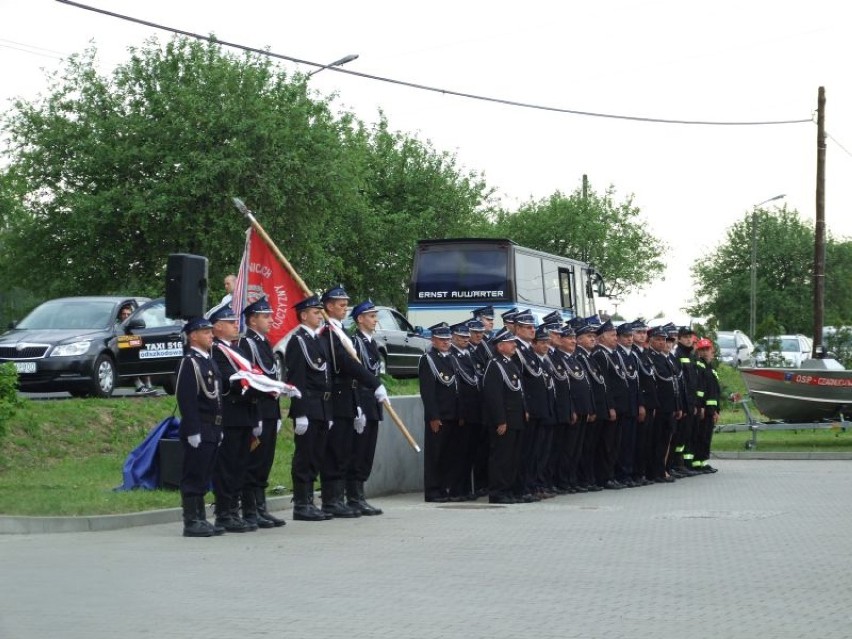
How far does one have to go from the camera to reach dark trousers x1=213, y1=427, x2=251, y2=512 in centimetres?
1349

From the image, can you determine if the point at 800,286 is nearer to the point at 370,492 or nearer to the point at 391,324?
the point at 391,324

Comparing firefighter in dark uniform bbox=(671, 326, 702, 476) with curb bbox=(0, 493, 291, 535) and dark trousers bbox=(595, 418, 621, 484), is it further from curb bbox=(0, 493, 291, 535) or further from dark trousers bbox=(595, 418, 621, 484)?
curb bbox=(0, 493, 291, 535)

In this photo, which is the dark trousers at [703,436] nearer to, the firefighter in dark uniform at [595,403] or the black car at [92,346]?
the firefighter in dark uniform at [595,403]

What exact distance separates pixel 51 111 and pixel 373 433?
74.2 ft

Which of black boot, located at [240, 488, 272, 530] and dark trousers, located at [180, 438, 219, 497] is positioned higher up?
dark trousers, located at [180, 438, 219, 497]

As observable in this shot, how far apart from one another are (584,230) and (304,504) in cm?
6125

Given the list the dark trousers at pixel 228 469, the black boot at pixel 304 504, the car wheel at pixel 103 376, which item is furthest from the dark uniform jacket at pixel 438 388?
the car wheel at pixel 103 376

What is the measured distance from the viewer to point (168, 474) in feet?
51.3

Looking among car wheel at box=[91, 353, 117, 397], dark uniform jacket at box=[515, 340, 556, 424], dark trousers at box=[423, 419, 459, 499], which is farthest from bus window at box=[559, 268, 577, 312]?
dark trousers at box=[423, 419, 459, 499]

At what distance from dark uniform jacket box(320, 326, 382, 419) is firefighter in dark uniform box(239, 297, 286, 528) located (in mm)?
815

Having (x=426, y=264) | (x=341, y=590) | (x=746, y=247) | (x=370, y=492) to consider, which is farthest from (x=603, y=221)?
(x=341, y=590)

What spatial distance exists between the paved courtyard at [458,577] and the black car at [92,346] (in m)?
8.36

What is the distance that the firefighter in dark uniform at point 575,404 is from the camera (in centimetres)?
1842

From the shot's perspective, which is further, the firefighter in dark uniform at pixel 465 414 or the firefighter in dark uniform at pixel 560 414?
the firefighter in dark uniform at pixel 560 414
